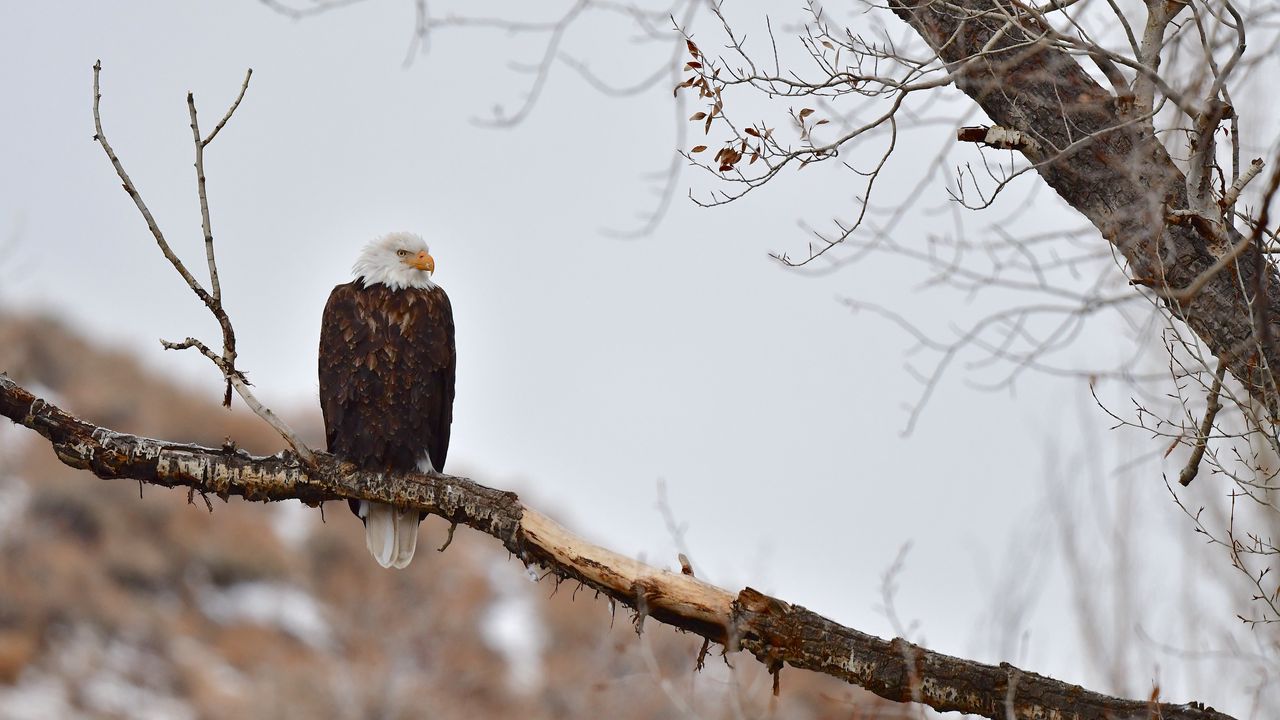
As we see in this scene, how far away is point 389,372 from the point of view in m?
5.00

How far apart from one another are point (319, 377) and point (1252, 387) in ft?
11.4

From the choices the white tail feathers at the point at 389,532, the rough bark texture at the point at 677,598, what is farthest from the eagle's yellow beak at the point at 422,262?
the rough bark texture at the point at 677,598

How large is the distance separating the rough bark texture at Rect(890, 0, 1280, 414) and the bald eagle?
231 centimetres

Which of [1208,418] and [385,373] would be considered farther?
[385,373]

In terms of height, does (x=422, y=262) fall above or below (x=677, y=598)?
above

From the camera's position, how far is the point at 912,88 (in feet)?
12.6

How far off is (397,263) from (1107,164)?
2.91m

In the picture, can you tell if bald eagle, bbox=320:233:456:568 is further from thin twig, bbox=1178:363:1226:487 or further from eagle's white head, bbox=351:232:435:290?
A: thin twig, bbox=1178:363:1226:487

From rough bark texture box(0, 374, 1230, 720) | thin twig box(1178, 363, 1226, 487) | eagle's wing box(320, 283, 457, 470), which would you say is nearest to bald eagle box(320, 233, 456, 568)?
eagle's wing box(320, 283, 457, 470)

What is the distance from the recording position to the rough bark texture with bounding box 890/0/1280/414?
357cm

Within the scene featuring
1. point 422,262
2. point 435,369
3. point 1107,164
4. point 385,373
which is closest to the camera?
point 1107,164

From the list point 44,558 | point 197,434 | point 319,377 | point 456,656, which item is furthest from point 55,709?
point 319,377

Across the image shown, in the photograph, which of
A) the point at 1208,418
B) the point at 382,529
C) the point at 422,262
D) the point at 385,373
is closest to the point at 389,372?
the point at 385,373

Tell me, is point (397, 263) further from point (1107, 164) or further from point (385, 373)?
point (1107, 164)
